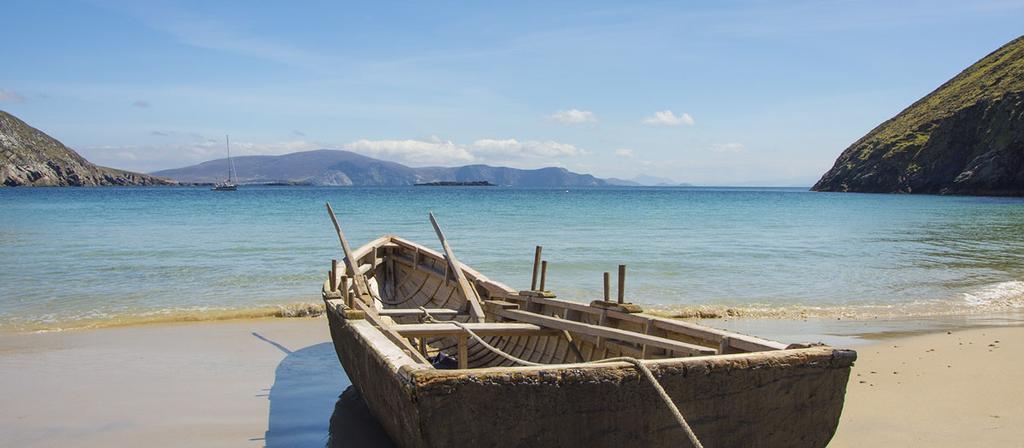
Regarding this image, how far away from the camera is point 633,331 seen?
654 cm

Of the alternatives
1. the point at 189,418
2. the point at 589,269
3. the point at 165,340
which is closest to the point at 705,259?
the point at 589,269

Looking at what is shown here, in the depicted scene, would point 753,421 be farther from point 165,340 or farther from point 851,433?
point 165,340

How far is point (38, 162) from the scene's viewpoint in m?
130

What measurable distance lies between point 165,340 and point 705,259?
1406 centimetres

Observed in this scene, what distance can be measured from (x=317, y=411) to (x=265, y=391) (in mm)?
894

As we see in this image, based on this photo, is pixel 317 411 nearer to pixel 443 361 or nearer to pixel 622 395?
pixel 443 361

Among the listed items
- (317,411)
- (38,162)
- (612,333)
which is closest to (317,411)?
(317,411)

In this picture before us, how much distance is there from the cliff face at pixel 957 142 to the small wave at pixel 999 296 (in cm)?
5897

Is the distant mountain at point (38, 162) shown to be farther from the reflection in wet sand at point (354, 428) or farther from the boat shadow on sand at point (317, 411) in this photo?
the reflection in wet sand at point (354, 428)

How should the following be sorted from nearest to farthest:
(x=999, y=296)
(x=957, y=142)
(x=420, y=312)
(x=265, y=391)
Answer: (x=265, y=391)
(x=420, y=312)
(x=999, y=296)
(x=957, y=142)

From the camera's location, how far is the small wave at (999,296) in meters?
12.9

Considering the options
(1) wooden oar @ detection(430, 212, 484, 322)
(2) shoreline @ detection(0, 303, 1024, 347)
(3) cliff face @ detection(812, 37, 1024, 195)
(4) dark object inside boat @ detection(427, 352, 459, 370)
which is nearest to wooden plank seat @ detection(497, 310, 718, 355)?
(1) wooden oar @ detection(430, 212, 484, 322)

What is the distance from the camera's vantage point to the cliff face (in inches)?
2584

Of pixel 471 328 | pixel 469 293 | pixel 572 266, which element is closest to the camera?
pixel 471 328
